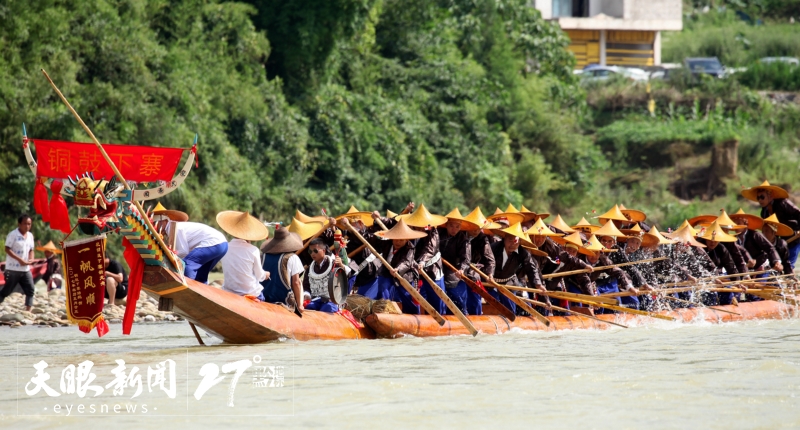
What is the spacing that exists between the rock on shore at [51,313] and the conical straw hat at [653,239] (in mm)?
6147

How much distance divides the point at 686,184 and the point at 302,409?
2770 cm

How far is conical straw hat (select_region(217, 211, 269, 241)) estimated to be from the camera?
1072 cm

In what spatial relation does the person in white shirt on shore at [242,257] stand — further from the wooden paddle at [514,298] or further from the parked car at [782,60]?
the parked car at [782,60]

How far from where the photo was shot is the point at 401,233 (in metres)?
11.9

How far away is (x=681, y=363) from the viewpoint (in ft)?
32.3

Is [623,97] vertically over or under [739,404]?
under

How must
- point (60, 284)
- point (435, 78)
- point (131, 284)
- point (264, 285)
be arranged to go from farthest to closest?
point (435, 78)
point (60, 284)
point (264, 285)
point (131, 284)

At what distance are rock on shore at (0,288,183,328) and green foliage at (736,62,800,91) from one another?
26345 millimetres

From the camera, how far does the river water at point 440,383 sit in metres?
7.43

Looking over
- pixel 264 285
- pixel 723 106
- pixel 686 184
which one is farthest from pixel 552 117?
pixel 264 285

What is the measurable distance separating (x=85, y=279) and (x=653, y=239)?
759 centimetres

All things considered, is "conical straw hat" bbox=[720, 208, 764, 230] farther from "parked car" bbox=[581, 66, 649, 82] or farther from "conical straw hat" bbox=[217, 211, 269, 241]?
"parked car" bbox=[581, 66, 649, 82]

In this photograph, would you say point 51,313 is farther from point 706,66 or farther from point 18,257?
point 706,66

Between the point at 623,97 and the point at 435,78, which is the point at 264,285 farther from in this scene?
the point at 623,97
